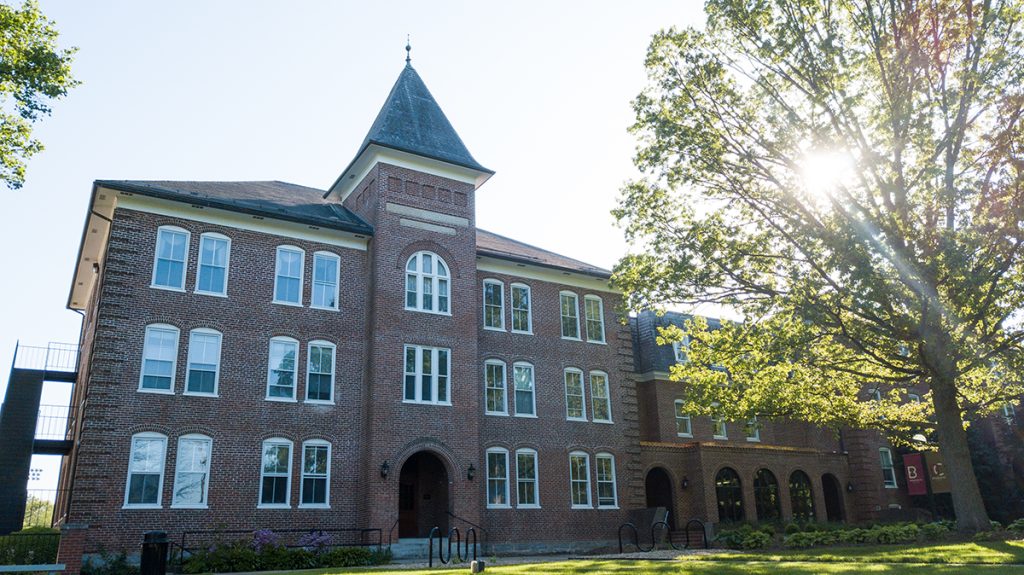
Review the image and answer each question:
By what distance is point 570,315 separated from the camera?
2928 cm

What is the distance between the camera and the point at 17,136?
17.5m

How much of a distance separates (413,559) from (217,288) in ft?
30.7

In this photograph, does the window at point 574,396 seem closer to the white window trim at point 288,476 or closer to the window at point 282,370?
the window at point 282,370

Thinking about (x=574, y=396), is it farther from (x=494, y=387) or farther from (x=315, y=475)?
(x=315, y=475)

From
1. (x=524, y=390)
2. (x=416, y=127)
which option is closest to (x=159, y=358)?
(x=416, y=127)

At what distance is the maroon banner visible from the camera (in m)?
36.9

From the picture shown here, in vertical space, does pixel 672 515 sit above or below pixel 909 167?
below

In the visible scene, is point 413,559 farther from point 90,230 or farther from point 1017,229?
point 1017,229

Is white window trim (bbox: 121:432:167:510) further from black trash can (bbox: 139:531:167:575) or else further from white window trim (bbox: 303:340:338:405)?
black trash can (bbox: 139:531:167:575)

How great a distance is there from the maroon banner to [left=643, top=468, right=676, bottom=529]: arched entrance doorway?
530 inches

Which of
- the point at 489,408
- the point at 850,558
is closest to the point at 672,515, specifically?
the point at 489,408

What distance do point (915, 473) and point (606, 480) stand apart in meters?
18.4

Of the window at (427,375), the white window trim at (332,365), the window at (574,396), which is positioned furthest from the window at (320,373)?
the window at (574,396)

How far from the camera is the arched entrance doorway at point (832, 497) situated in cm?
3631
